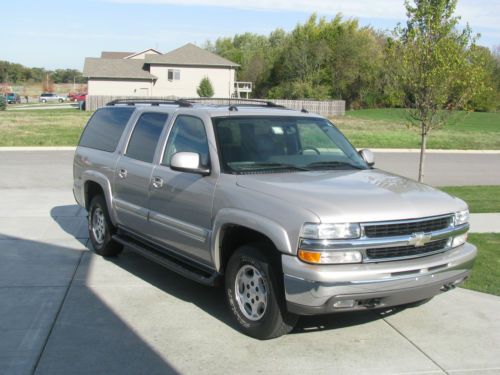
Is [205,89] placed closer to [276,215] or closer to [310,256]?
[276,215]

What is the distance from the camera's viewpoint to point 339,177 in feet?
17.2

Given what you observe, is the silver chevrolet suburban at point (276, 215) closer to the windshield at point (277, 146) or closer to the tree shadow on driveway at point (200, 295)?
the windshield at point (277, 146)

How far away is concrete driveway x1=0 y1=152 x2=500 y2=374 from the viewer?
4.44 m

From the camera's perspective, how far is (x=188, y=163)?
5.20 meters

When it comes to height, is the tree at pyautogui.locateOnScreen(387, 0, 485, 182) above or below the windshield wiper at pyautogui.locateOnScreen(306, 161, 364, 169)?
above

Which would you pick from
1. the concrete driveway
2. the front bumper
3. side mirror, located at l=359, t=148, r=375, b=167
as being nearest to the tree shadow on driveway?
the concrete driveway

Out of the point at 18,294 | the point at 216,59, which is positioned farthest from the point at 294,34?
the point at 18,294

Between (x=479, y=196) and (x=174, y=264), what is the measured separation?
28.5 ft

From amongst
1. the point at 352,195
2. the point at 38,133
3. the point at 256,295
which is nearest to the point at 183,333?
the point at 256,295

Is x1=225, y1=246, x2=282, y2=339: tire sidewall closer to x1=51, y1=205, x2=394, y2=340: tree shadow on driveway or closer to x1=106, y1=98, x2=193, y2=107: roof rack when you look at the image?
x1=51, y1=205, x2=394, y2=340: tree shadow on driveway

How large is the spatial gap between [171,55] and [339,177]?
5866 centimetres

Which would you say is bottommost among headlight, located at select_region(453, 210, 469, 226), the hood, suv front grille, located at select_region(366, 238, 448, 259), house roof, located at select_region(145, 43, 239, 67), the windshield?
suv front grille, located at select_region(366, 238, 448, 259)

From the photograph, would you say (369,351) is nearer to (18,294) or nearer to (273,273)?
(273,273)

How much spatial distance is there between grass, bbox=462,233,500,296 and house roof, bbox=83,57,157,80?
2123 inches
